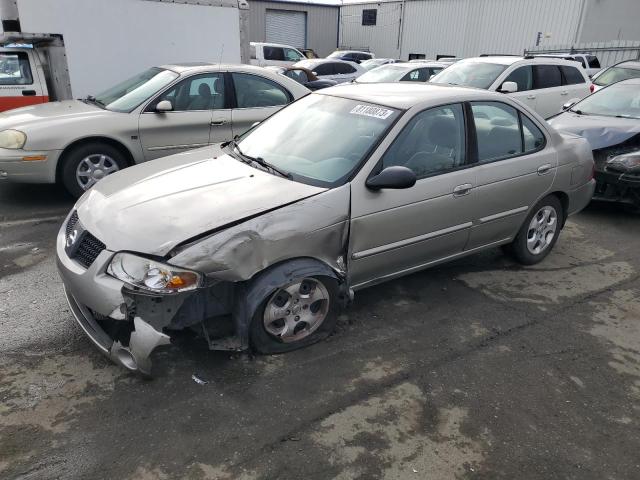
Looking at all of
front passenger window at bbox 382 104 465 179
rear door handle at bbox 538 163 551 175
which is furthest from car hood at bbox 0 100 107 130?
rear door handle at bbox 538 163 551 175

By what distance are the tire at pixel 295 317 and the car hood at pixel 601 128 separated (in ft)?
15.0

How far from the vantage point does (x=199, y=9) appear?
8719mm

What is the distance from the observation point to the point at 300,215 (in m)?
3.13

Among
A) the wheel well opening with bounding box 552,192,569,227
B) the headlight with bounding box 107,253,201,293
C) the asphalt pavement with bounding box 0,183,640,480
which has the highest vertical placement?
the headlight with bounding box 107,253,201,293

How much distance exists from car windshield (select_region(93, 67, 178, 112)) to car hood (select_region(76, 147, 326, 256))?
2749 mm

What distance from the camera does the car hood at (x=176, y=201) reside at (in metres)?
2.90

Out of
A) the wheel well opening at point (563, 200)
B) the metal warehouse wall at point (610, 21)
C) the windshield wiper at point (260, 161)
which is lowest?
the wheel well opening at point (563, 200)

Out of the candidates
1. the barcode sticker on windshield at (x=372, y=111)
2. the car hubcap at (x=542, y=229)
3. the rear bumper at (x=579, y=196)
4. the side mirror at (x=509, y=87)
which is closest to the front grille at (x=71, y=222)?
the barcode sticker on windshield at (x=372, y=111)

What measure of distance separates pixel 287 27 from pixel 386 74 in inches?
846

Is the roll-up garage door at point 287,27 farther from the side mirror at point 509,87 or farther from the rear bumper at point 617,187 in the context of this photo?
the rear bumper at point 617,187

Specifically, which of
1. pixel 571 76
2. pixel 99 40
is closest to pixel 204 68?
pixel 99 40

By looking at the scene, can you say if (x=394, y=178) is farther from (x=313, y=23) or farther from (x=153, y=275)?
(x=313, y=23)

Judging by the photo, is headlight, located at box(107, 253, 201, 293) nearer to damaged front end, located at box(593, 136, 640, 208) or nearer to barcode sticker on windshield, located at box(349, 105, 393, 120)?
barcode sticker on windshield, located at box(349, 105, 393, 120)

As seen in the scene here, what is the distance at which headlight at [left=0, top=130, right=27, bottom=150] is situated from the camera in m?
5.56
